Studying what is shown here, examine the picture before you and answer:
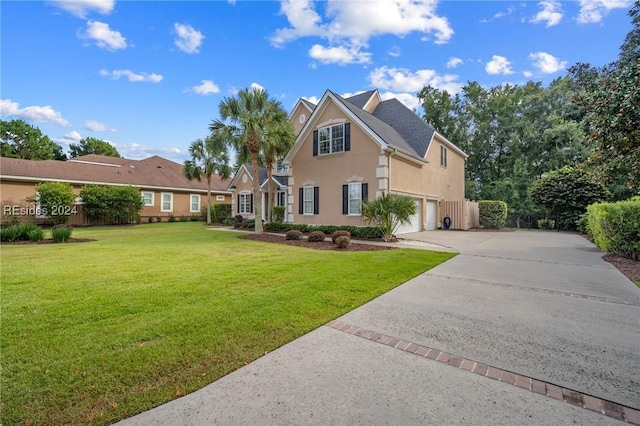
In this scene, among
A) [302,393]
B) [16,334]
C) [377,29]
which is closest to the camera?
[302,393]

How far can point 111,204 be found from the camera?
21922mm

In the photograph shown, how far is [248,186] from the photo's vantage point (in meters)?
A: 25.1

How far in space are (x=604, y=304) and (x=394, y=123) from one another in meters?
17.3

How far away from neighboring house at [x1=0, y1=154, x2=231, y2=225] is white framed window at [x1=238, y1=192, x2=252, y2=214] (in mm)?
6378

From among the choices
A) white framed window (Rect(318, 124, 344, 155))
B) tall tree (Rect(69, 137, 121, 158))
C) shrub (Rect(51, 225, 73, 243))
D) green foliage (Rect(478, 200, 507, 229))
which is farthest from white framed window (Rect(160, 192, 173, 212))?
tall tree (Rect(69, 137, 121, 158))

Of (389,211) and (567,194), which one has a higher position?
(567,194)

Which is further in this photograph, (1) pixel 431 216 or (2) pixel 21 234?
(1) pixel 431 216

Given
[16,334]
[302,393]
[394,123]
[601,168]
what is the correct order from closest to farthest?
[302,393] < [16,334] < [601,168] < [394,123]

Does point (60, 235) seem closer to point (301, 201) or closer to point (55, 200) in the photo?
point (55, 200)

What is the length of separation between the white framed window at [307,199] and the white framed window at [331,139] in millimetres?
2347

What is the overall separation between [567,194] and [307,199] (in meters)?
18.7

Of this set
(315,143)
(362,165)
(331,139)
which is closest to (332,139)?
(331,139)

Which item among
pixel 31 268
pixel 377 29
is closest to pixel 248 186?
pixel 377 29

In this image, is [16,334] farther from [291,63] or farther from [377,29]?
[291,63]
